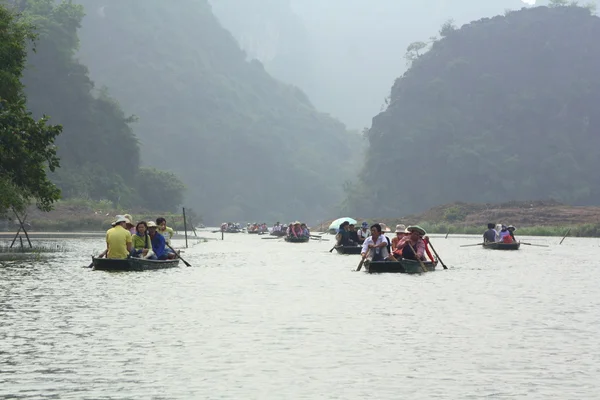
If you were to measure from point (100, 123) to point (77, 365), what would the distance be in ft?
397

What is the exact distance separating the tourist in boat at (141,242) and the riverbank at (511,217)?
197ft

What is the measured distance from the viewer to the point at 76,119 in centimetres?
12725

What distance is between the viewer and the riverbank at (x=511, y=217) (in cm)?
9575

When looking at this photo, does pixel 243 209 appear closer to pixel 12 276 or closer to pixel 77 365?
pixel 12 276

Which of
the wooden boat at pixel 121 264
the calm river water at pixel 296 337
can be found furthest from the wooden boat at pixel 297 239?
the calm river water at pixel 296 337

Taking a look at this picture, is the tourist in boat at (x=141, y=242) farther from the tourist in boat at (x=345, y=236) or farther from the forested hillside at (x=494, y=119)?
the forested hillside at (x=494, y=119)

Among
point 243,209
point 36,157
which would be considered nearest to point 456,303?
point 36,157

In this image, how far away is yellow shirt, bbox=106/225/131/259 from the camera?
28.7m

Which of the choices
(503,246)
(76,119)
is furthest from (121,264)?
(76,119)

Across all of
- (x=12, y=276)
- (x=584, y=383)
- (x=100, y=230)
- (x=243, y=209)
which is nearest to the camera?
(x=584, y=383)

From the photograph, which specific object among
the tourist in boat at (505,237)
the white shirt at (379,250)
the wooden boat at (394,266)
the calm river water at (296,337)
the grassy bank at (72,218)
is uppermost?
the grassy bank at (72,218)

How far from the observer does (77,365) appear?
12.9m

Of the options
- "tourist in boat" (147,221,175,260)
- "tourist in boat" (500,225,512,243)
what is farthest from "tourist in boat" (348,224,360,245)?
"tourist in boat" (147,221,175,260)

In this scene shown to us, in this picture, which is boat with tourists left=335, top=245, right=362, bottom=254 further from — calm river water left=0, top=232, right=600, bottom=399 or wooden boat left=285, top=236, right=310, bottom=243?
wooden boat left=285, top=236, right=310, bottom=243
